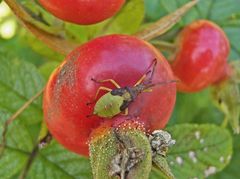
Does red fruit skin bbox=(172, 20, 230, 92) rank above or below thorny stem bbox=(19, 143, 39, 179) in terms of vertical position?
above

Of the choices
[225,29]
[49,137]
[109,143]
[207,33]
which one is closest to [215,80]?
[207,33]

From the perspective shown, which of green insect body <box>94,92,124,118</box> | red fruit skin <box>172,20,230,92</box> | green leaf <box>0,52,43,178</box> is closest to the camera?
green insect body <box>94,92,124,118</box>

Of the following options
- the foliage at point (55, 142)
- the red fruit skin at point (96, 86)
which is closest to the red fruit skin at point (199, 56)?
the foliage at point (55, 142)

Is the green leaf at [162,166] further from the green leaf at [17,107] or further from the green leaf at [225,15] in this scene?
the green leaf at [225,15]

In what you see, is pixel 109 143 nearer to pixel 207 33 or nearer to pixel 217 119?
pixel 207 33

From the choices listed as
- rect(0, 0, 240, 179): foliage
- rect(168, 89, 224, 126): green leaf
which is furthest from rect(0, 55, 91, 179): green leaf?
rect(168, 89, 224, 126): green leaf

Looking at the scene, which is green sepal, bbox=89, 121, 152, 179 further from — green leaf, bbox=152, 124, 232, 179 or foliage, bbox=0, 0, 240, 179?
green leaf, bbox=152, 124, 232, 179
